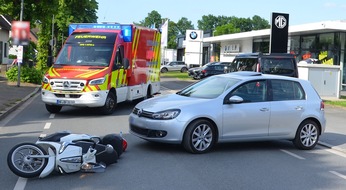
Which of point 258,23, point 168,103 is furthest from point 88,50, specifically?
point 258,23

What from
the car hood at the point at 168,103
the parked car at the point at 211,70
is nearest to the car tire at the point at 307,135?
the car hood at the point at 168,103

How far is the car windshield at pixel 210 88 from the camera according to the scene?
878 centimetres

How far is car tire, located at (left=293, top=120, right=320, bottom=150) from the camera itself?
9305mm

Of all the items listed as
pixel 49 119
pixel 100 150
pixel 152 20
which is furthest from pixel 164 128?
pixel 152 20

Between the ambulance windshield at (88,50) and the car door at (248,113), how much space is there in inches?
238

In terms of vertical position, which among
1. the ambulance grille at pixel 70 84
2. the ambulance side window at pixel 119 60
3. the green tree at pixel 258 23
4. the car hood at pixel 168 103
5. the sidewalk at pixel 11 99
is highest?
the green tree at pixel 258 23

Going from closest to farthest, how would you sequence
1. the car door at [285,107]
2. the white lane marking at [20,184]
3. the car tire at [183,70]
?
the white lane marking at [20,184], the car door at [285,107], the car tire at [183,70]

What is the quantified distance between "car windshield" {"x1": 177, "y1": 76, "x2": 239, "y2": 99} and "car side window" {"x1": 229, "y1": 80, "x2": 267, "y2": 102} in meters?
0.20

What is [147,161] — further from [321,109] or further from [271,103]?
[321,109]

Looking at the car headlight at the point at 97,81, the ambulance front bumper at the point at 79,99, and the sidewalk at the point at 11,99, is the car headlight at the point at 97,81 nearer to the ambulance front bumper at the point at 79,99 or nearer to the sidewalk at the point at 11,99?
the ambulance front bumper at the point at 79,99

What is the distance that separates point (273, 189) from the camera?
6.22 m

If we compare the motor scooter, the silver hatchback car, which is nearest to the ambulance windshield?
the silver hatchback car

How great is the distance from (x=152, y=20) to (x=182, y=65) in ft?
277

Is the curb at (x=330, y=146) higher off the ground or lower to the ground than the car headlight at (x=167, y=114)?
lower
